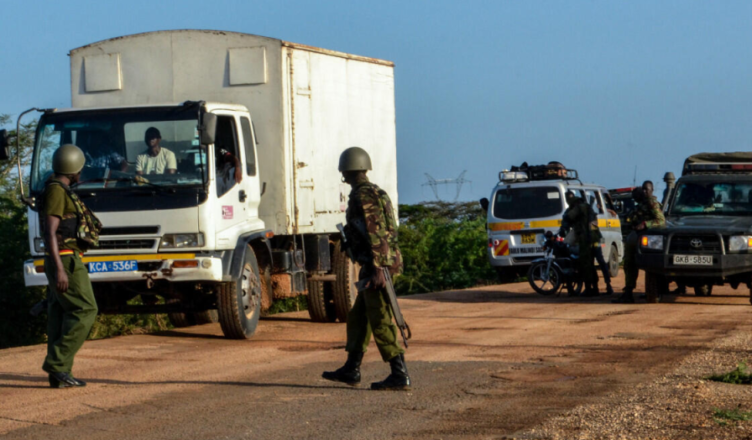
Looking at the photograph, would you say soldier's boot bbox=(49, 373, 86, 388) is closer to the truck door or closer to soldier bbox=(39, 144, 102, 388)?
soldier bbox=(39, 144, 102, 388)

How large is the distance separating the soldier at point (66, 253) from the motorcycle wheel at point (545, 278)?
36.8 feet

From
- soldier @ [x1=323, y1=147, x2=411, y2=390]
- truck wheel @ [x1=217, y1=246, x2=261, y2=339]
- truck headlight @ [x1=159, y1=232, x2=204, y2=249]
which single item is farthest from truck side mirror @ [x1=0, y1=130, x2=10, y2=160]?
soldier @ [x1=323, y1=147, x2=411, y2=390]

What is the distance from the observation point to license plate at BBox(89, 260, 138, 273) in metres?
10.4

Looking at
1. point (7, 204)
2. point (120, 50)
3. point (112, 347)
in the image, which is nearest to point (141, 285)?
point (112, 347)

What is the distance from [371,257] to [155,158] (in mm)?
3845

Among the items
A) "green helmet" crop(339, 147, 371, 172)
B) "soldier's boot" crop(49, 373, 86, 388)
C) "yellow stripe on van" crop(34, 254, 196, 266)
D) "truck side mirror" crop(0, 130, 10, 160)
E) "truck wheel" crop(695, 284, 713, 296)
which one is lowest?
"truck wheel" crop(695, 284, 713, 296)

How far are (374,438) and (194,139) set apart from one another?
5330 mm

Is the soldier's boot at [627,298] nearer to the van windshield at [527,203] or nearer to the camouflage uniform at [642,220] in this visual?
the camouflage uniform at [642,220]

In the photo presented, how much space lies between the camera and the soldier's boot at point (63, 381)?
818 cm

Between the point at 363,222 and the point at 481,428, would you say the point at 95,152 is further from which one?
the point at 481,428

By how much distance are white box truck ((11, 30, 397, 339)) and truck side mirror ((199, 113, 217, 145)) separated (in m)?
0.02

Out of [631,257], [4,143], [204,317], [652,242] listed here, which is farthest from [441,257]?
[4,143]

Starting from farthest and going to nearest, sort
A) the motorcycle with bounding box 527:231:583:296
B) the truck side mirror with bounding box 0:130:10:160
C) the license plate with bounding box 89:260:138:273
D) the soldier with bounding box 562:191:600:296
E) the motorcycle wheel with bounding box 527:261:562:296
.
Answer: the motorcycle wheel with bounding box 527:261:562:296 → the motorcycle with bounding box 527:231:583:296 → the soldier with bounding box 562:191:600:296 → the license plate with bounding box 89:260:138:273 → the truck side mirror with bounding box 0:130:10:160

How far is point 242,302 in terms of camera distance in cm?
1136
